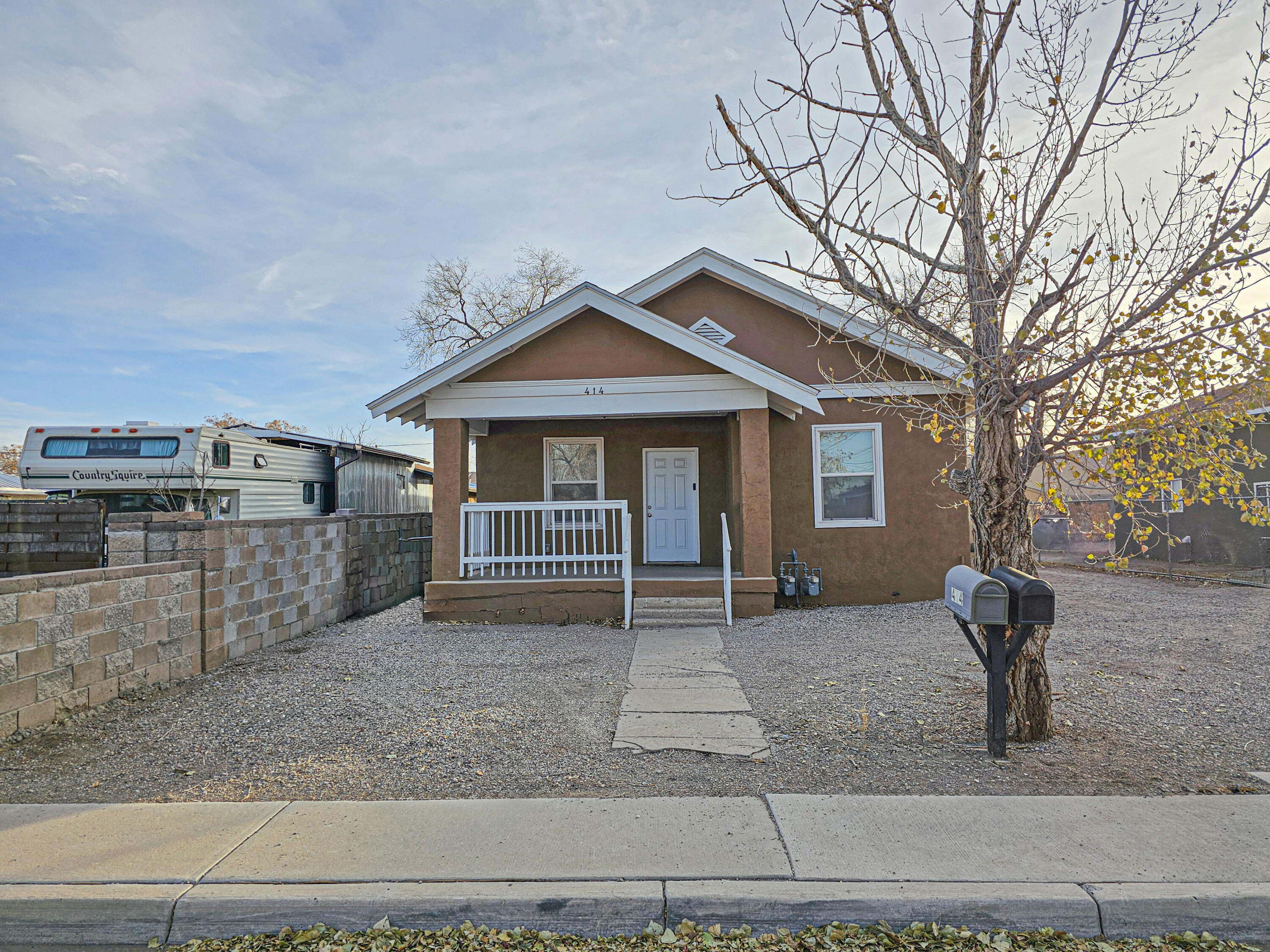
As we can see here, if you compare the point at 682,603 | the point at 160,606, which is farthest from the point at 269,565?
the point at 682,603

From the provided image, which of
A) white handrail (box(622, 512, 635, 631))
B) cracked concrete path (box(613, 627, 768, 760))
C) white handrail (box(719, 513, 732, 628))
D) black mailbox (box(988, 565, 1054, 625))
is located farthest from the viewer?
white handrail (box(622, 512, 635, 631))

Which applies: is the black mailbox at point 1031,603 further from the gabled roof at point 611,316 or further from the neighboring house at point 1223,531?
the neighboring house at point 1223,531

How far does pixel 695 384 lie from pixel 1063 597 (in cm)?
712

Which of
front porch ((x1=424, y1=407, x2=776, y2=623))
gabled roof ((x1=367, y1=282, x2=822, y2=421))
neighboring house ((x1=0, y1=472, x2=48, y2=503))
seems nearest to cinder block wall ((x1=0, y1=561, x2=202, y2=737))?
front porch ((x1=424, y1=407, x2=776, y2=623))

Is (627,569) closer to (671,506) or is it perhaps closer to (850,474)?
(671,506)

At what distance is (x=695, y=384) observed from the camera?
30.7ft

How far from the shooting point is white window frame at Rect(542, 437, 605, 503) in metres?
11.7

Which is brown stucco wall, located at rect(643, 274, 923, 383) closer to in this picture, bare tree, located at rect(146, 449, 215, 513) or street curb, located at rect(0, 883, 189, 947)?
bare tree, located at rect(146, 449, 215, 513)

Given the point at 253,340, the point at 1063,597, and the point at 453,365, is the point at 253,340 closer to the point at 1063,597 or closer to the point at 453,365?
the point at 453,365

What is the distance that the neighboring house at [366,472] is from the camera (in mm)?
13930

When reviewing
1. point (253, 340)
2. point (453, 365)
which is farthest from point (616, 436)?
point (253, 340)

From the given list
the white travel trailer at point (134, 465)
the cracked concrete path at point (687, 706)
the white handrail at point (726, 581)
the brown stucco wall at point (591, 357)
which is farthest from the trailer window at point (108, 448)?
the white handrail at point (726, 581)

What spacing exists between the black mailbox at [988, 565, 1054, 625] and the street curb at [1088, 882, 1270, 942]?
1.37 metres

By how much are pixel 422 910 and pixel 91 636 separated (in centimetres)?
412
